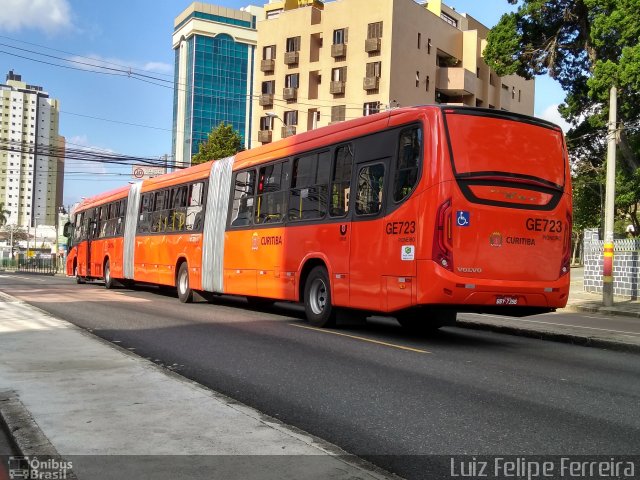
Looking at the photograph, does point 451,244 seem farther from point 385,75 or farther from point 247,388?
point 385,75

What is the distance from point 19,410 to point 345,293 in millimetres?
6216

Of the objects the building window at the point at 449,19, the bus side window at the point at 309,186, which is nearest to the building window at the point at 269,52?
the building window at the point at 449,19

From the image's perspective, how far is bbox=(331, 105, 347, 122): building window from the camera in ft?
164

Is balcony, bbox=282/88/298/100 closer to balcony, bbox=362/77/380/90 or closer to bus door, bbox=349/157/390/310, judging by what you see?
balcony, bbox=362/77/380/90

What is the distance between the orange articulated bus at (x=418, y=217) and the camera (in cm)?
882

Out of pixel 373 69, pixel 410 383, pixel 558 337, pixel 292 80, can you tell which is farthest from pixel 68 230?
pixel 292 80

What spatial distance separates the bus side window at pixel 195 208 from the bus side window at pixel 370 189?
6.94 m

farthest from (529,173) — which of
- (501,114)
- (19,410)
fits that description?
(19,410)

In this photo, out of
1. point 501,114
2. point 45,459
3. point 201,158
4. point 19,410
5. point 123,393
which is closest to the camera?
point 45,459

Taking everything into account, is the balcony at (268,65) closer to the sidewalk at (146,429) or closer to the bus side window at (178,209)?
the bus side window at (178,209)

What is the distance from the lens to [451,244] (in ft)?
28.6

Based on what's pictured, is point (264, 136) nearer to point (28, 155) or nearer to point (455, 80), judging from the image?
point (455, 80)

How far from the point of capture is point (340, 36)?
5084 cm

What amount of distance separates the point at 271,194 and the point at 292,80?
143 feet
